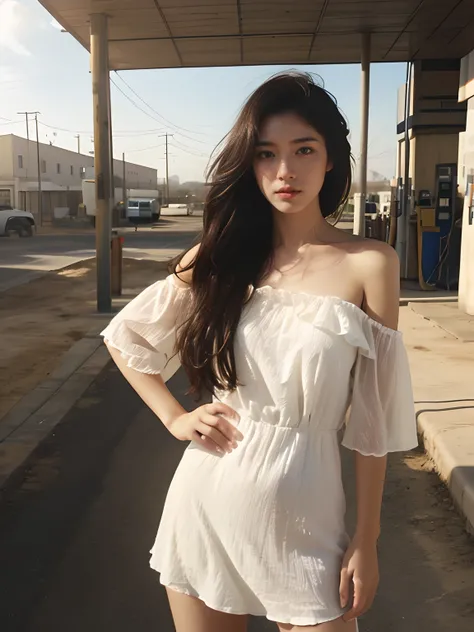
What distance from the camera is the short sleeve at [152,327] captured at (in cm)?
171

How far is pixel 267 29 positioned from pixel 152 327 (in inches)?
373

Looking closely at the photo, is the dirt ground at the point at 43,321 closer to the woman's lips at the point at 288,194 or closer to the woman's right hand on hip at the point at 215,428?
Result: the woman's right hand on hip at the point at 215,428

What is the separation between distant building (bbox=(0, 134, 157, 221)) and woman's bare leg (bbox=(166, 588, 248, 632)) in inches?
2064

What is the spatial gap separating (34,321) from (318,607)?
9.60 meters

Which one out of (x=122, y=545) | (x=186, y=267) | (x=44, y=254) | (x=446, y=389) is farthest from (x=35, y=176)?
(x=186, y=267)

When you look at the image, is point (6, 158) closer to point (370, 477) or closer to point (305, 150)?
point (305, 150)

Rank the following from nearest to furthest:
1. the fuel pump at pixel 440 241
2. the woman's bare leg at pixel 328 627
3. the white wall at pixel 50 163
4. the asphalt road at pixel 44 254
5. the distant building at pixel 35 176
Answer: the woman's bare leg at pixel 328 627 → the fuel pump at pixel 440 241 → the asphalt road at pixel 44 254 → the distant building at pixel 35 176 → the white wall at pixel 50 163

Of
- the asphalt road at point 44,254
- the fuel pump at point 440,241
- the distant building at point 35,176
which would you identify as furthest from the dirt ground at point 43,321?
the distant building at point 35,176

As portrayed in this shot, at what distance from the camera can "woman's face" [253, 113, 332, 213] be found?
1.54 m

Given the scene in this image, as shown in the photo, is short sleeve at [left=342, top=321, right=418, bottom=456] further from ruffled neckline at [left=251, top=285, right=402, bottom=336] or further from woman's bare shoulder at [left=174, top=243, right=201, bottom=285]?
woman's bare shoulder at [left=174, top=243, right=201, bottom=285]

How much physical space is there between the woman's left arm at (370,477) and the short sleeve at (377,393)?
0.03 m

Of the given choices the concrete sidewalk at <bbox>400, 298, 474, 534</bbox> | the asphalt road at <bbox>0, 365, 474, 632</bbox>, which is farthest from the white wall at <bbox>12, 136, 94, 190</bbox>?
the asphalt road at <bbox>0, 365, 474, 632</bbox>

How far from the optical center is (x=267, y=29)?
33.4 ft

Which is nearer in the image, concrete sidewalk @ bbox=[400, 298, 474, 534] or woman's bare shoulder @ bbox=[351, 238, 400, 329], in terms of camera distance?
woman's bare shoulder @ bbox=[351, 238, 400, 329]
